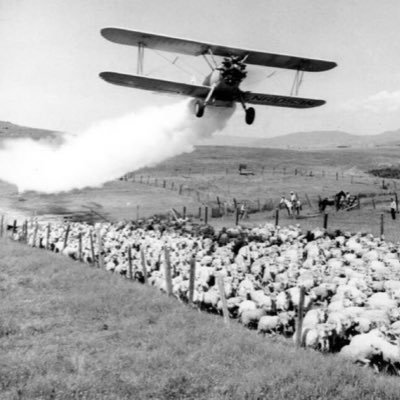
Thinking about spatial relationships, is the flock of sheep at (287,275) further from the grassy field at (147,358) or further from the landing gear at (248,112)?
the landing gear at (248,112)

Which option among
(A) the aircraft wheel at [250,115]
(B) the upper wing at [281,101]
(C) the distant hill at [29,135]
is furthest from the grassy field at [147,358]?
(C) the distant hill at [29,135]

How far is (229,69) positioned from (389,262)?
13.8 meters

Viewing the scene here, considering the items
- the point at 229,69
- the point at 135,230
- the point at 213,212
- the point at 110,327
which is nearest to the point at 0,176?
the point at 213,212

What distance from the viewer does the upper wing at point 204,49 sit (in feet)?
83.4

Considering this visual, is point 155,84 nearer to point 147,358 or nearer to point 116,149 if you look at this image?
point 116,149

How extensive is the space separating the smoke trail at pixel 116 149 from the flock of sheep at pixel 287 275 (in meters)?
8.31

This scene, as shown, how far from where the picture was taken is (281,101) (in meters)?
30.8

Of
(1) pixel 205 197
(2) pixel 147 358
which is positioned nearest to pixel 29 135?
(1) pixel 205 197

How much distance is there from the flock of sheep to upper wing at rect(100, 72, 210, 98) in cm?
760

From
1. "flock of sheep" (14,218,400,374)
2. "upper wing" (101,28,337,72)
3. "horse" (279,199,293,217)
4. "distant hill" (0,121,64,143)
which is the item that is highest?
"distant hill" (0,121,64,143)

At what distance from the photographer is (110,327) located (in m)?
11.3

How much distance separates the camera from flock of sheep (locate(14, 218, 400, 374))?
33.6 feet

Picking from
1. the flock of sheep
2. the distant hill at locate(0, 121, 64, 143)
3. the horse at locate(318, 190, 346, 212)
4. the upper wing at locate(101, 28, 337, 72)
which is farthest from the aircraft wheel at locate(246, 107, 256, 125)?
the distant hill at locate(0, 121, 64, 143)

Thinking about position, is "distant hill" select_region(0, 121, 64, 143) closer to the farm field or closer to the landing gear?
the farm field
